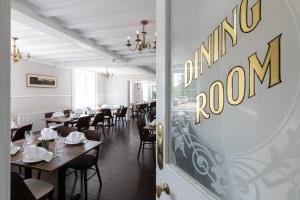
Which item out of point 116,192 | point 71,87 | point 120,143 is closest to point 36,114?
point 71,87

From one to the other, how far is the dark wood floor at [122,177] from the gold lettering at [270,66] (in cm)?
239

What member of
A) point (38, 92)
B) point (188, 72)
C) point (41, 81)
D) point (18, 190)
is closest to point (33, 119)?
point (38, 92)

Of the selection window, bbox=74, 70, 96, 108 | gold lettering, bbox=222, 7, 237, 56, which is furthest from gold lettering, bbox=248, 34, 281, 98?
window, bbox=74, 70, 96, 108

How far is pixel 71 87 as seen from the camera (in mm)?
8414

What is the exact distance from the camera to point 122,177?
319 cm

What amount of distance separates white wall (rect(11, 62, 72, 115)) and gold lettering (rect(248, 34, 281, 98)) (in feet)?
21.7

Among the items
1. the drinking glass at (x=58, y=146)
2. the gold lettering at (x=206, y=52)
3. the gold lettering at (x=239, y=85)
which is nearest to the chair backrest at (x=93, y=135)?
the drinking glass at (x=58, y=146)

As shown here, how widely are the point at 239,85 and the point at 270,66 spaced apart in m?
0.12

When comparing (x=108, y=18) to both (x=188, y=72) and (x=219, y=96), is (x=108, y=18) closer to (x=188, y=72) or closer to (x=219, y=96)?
(x=188, y=72)

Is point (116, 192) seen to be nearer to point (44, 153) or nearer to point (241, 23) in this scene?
point (44, 153)

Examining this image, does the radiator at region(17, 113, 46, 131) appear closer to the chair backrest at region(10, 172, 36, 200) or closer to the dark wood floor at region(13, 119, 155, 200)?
the dark wood floor at region(13, 119, 155, 200)

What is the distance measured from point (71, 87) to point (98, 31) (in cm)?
514

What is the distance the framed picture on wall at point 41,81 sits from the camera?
633cm

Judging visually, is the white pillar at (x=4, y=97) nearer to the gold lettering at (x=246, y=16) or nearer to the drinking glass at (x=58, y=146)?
the gold lettering at (x=246, y=16)
